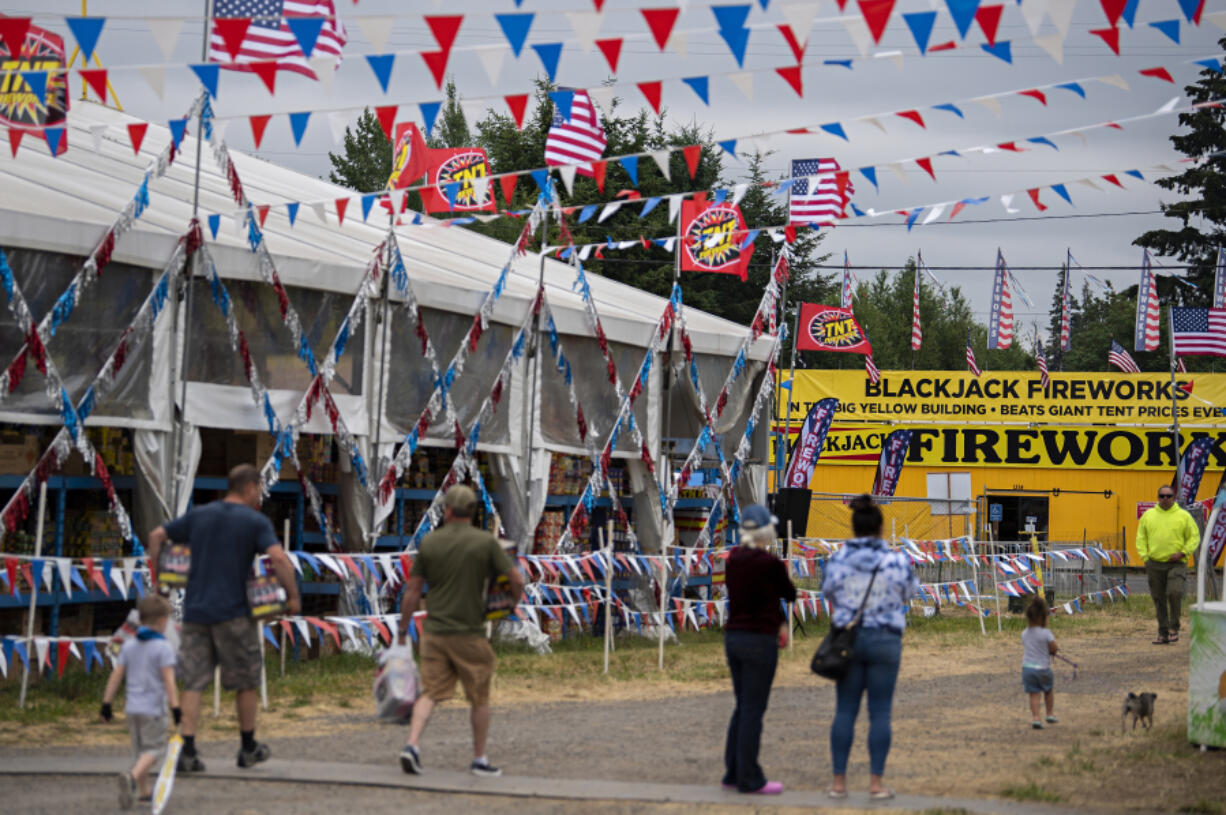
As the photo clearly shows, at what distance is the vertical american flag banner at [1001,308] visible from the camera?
37.8m

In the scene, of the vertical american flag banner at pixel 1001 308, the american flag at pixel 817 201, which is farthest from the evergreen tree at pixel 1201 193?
the american flag at pixel 817 201

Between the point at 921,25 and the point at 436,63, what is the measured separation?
9.48ft

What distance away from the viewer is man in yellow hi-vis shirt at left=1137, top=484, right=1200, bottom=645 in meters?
16.0

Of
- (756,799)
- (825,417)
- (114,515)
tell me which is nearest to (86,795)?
(756,799)

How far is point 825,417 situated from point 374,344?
27.7 feet

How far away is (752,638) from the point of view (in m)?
7.60

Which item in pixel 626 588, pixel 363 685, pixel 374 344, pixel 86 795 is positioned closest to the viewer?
pixel 86 795

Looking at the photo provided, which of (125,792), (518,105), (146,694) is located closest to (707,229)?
(518,105)

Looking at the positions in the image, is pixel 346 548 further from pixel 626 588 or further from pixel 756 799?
pixel 756 799

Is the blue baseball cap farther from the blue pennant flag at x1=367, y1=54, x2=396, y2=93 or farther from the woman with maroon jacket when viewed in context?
the blue pennant flag at x1=367, y1=54, x2=396, y2=93

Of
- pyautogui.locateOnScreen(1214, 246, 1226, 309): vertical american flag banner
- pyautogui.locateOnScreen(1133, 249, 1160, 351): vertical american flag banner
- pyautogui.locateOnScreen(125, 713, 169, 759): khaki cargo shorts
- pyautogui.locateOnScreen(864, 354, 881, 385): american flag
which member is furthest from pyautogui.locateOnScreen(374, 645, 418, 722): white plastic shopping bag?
pyautogui.locateOnScreen(1214, 246, 1226, 309): vertical american flag banner

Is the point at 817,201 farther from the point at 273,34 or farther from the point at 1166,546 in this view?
the point at 273,34

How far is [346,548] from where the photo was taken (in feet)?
46.2

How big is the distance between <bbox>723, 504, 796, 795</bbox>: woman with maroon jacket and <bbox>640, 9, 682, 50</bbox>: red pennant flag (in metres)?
2.65
